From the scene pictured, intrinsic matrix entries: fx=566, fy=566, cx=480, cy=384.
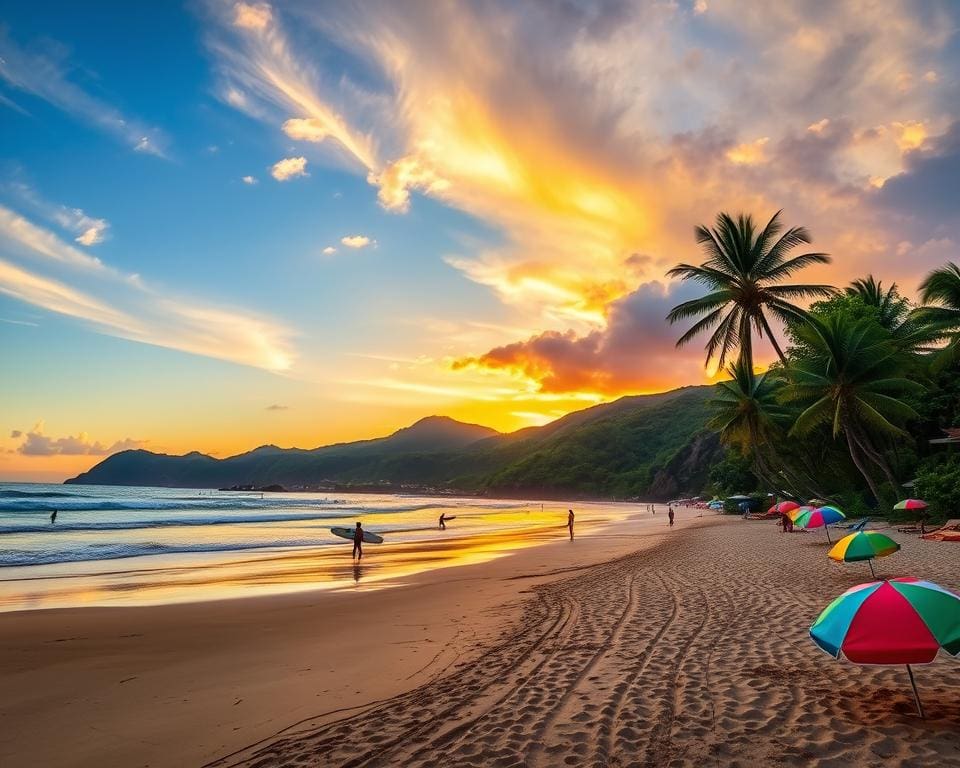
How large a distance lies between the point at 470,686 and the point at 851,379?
87.1 ft

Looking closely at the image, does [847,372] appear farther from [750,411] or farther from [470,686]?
[470,686]

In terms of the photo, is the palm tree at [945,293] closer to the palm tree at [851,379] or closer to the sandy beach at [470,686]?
the palm tree at [851,379]

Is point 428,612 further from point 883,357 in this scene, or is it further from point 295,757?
point 883,357

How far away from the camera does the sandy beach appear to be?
483 centimetres

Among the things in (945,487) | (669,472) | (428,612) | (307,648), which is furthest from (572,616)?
(669,472)

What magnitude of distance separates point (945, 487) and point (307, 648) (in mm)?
25035

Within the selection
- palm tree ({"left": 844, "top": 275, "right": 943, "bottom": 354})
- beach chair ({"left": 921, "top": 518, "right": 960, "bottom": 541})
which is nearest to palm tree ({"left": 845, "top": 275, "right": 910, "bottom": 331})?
palm tree ({"left": 844, "top": 275, "right": 943, "bottom": 354})

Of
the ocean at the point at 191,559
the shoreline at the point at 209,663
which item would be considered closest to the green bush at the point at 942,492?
A: the ocean at the point at 191,559

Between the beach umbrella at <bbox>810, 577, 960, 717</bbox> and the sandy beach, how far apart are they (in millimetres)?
852

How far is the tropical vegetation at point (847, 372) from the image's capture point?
2614 centimetres

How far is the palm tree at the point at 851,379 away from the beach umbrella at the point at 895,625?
80.1 feet

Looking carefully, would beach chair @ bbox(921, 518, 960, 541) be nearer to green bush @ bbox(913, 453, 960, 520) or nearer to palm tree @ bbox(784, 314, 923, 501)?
green bush @ bbox(913, 453, 960, 520)

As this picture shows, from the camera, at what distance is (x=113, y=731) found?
18.5ft

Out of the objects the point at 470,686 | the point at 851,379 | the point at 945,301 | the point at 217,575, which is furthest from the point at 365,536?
the point at 945,301
